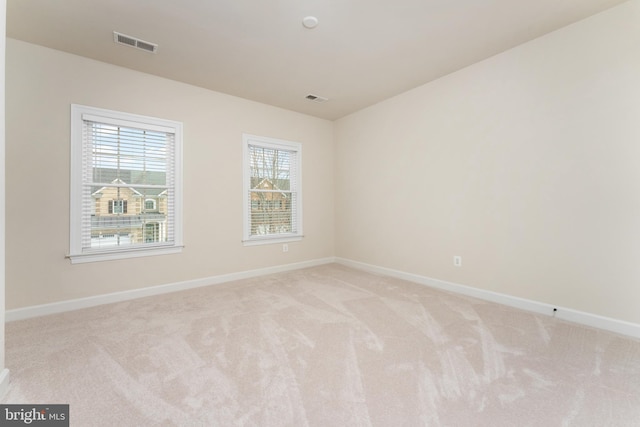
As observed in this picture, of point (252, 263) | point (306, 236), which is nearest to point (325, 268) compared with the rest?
point (306, 236)

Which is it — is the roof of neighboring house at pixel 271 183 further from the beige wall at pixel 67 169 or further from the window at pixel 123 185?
the window at pixel 123 185

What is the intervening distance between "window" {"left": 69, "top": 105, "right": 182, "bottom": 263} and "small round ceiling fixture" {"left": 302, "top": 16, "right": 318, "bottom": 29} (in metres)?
2.13

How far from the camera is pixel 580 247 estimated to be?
2520mm

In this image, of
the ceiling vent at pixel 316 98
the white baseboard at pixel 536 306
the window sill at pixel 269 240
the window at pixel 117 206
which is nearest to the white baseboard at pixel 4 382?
the window at pixel 117 206

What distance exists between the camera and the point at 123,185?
10.7 ft

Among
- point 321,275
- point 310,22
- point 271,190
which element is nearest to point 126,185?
point 271,190

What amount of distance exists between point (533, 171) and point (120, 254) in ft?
15.2

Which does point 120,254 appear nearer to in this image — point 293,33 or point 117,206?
point 117,206

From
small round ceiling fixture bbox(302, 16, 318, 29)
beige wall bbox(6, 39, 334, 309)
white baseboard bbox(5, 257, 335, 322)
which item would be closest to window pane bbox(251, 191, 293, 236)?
beige wall bbox(6, 39, 334, 309)

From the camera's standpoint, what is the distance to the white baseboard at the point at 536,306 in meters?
2.30

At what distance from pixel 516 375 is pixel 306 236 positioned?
3552 millimetres

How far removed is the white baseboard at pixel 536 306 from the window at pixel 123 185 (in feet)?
11.0

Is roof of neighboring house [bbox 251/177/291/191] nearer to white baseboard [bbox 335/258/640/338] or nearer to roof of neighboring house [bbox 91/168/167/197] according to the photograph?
roof of neighboring house [bbox 91/168/167/197]

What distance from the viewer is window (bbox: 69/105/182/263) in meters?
2.99
